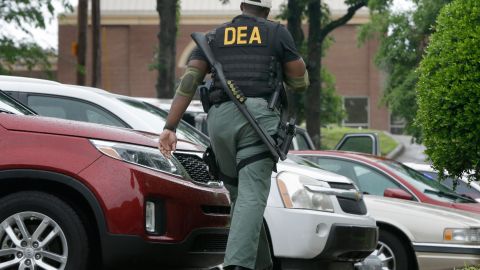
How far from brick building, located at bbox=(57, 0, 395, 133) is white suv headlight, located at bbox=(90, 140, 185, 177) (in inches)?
2250

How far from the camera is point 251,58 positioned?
247 inches

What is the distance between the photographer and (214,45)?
6.38 m

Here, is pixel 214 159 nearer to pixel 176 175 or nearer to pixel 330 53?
pixel 176 175

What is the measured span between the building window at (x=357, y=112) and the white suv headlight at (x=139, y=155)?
201 ft

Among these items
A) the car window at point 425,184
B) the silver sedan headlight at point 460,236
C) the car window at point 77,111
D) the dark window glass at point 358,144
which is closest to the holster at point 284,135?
the car window at point 77,111

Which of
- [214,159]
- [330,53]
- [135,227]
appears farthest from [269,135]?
[330,53]

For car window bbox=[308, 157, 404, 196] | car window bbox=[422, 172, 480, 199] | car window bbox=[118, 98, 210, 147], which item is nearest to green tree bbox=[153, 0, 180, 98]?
car window bbox=[422, 172, 480, 199]

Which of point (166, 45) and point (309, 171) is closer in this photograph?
point (309, 171)

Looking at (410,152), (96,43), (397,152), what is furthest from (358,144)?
(410,152)

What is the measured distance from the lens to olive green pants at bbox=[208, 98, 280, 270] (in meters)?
6.00

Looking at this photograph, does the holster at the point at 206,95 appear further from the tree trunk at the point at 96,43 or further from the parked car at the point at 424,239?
the tree trunk at the point at 96,43

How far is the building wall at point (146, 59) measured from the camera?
64.8 metres

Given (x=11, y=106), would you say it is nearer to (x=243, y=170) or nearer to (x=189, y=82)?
(x=189, y=82)

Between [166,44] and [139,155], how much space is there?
20.7 m
